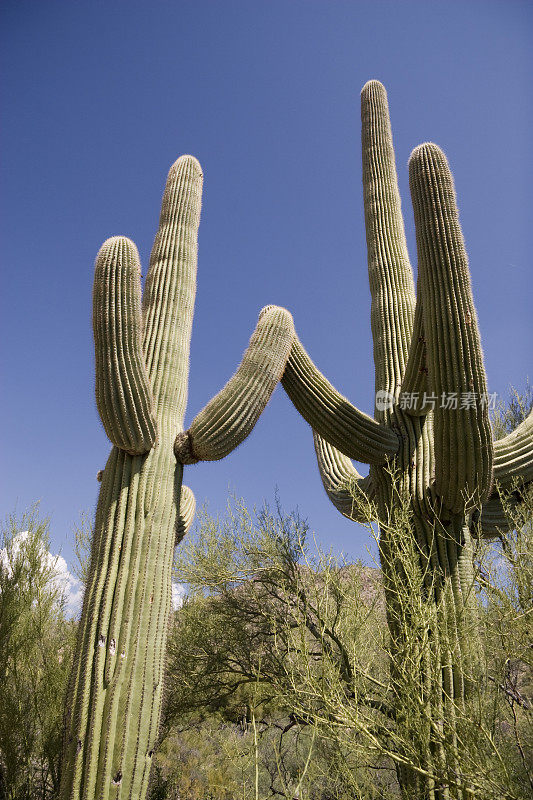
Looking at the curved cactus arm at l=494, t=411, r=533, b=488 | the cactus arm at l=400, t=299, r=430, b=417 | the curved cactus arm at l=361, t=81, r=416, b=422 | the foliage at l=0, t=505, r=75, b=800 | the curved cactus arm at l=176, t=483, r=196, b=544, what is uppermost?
the curved cactus arm at l=361, t=81, r=416, b=422

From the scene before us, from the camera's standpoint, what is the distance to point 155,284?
4.80 metres

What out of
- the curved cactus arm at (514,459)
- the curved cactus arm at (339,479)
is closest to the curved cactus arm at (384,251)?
the curved cactus arm at (339,479)

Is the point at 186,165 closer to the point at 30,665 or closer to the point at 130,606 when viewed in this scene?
the point at 130,606

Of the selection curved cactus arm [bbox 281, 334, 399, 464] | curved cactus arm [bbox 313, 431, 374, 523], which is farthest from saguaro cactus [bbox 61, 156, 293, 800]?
curved cactus arm [bbox 313, 431, 374, 523]

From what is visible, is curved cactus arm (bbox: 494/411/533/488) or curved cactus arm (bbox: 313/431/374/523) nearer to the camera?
curved cactus arm (bbox: 494/411/533/488)

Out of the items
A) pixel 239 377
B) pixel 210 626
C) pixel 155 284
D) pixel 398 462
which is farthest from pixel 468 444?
pixel 210 626

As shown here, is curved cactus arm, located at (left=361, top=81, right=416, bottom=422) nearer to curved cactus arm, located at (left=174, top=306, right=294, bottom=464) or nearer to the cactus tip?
curved cactus arm, located at (left=174, top=306, right=294, bottom=464)

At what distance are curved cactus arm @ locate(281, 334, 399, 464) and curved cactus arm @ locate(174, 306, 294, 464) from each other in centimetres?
42

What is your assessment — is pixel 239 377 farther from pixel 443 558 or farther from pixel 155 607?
pixel 443 558

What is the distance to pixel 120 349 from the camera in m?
3.75

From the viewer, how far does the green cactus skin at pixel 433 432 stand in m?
4.07

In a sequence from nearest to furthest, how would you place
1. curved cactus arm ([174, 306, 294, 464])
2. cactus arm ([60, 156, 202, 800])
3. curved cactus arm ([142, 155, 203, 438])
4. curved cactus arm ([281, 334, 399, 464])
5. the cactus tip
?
cactus arm ([60, 156, 202, 800]), curved cactus arm ([174, 306, 294, 464]), curved cactus arm ([142, 155, 203, 438]), curved cactus arm ([281, 334, 399, 464]), the cactus tip

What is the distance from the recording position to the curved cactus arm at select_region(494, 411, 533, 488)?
4.73 meters

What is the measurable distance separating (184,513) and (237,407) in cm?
115
